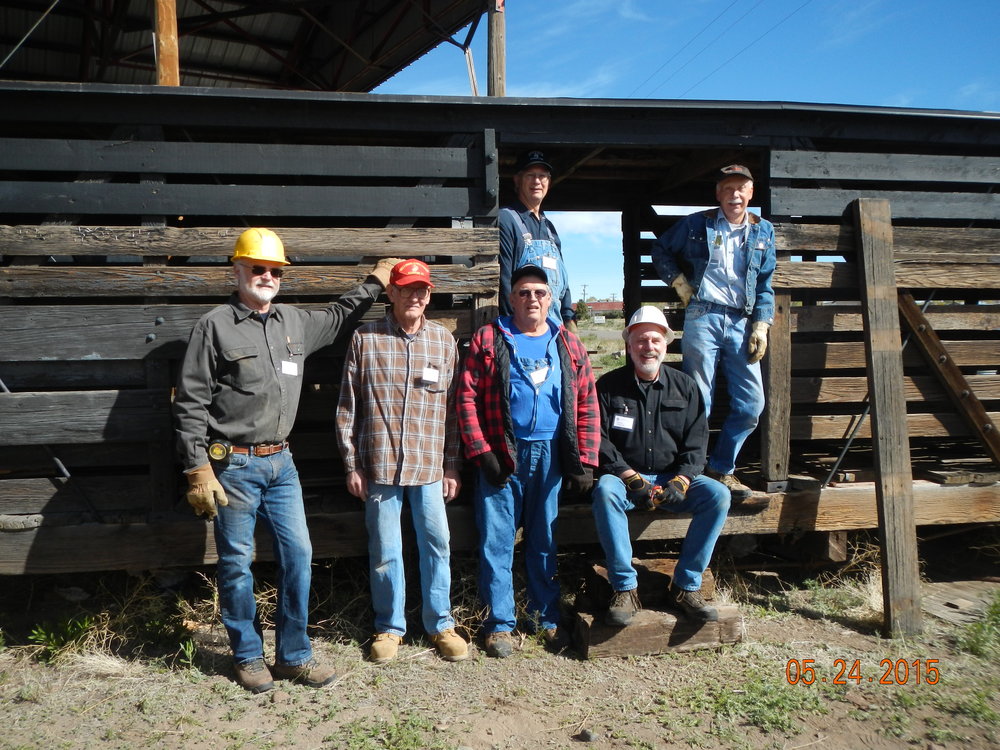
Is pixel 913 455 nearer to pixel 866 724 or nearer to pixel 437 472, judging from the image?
pixel 866 724

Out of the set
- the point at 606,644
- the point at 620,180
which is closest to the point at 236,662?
the point at 606,644

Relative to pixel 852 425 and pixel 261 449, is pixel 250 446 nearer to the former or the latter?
pixel 261 449

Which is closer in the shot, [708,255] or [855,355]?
[708,255]

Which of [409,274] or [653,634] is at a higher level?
[409,274]

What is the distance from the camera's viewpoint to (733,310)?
15.5 feet

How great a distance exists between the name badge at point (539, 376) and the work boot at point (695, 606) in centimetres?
152

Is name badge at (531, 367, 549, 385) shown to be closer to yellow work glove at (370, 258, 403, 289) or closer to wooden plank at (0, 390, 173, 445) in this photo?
yellow work glove at (370, 258, 403, 289)

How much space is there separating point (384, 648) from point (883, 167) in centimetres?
478

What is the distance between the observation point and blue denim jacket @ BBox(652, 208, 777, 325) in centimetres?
470

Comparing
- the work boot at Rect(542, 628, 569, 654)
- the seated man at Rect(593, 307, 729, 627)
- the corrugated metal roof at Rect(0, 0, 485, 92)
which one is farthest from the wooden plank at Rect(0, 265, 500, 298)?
the corrugated metal roof at Rect(0, 0, 485, 92)

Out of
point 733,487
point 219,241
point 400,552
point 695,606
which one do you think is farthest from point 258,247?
point 733,487

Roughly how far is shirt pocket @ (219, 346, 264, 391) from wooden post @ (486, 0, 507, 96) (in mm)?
3782

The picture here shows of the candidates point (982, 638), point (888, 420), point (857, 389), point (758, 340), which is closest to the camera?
point (982, 638)

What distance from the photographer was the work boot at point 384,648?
13.6ft
